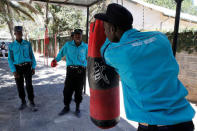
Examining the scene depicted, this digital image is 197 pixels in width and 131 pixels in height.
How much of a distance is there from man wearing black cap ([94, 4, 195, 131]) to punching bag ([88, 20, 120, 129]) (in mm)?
653

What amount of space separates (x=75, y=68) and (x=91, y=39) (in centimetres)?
176

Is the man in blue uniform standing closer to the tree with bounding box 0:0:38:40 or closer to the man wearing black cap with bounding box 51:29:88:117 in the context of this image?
the man wearing black cap with bounding box 51:29:88:117

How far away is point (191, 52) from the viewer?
16.6 ft

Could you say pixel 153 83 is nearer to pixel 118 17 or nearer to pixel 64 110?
pixel 118 17

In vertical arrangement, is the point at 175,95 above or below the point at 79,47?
below

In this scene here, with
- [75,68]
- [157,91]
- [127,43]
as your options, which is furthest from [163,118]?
[75,68]

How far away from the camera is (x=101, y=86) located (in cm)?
Answer: 188

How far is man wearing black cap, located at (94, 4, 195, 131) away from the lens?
1.12m

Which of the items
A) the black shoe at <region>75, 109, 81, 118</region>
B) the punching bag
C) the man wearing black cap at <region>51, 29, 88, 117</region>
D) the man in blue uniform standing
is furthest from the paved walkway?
the punching bag

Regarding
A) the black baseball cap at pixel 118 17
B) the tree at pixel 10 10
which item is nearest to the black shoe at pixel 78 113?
the black baseball cap at pixel 118 17

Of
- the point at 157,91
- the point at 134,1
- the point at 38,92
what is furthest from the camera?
the point at 134,1

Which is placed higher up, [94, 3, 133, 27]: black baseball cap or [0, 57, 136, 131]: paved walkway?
[94, 3, 133, 27]: black baseball cap

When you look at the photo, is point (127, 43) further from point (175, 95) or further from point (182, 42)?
point (182, 42)

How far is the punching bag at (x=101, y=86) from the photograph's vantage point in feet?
6.14
